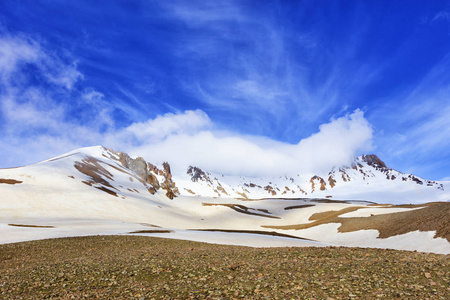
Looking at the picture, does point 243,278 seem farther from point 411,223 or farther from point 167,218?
point 167,218

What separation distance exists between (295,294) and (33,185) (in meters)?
87.9

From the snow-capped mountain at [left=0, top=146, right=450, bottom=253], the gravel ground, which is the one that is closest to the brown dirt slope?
the snow-capped mountain at [left=0, top=146, right=450, bottom=253]

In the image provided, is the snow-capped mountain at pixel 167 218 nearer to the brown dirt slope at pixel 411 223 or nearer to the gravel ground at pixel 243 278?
the brown dirt slope at pixel 411 223

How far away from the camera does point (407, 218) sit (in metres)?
43.3

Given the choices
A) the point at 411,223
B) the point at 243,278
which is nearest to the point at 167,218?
the point at 411,223

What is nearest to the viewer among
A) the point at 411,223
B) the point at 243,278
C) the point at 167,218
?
the point at 243,278

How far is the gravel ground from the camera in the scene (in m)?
10.5

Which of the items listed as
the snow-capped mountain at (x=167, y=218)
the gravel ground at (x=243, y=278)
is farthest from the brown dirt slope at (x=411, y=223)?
the gravel ground at (x=243, y=278)

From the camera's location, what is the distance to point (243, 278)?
1268cm

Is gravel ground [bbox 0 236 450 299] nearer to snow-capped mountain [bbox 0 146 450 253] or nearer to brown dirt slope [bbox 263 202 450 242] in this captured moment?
snow-capped mountain [bbox 0 146 450 253]

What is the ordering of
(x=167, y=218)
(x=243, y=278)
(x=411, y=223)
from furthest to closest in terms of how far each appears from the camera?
(x=167, y=218)
(x=411, y=223)
(x=243, y=278)

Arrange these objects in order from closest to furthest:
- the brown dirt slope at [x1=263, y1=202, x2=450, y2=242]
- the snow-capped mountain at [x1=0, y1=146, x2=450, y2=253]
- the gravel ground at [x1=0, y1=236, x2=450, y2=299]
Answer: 1. the gravel ground at [x1=0, y1=236, x2=450, y2=299]
2. the brown dirt slope at [x1=263, y1=202, x2=450, y2=242]
3. the snow-capped mountain at [x1=0, y1=146, x2=450, y2=253]

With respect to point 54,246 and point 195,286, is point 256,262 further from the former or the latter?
point 54,246

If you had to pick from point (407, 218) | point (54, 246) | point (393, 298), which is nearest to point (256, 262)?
point (393, 298)
